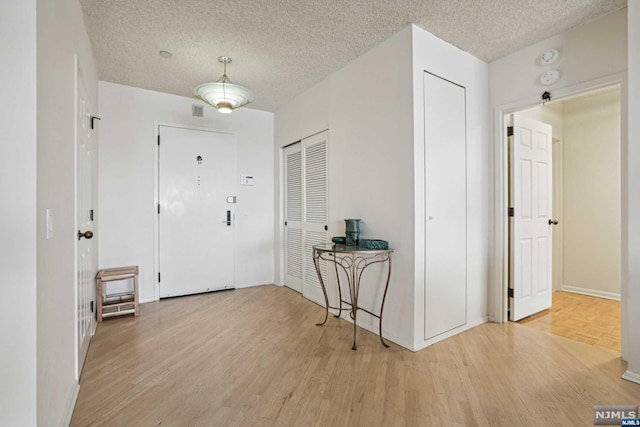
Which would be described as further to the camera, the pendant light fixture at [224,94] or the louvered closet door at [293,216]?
the louvered closet door at [293,216]

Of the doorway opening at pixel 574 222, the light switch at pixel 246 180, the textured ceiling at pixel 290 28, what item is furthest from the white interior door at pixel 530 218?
the light switch at pixel 246 180

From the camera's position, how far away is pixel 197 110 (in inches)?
155

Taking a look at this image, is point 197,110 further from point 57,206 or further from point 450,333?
point 450,333

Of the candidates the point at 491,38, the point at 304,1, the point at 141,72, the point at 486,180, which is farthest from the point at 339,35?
the point at 141,72

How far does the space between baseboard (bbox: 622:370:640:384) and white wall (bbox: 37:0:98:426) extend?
3.12m

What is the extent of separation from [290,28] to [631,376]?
133 inches

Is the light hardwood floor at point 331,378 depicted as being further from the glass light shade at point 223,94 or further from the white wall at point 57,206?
the glass light shade at point 223,94

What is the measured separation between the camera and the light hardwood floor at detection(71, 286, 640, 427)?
161 centimetres

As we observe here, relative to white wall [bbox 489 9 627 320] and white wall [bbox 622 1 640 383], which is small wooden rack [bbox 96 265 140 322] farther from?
white wall [bbox 622 1 640 383]

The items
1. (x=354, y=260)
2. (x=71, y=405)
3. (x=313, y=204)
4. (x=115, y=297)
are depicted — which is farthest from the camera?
(x=313, y=204)

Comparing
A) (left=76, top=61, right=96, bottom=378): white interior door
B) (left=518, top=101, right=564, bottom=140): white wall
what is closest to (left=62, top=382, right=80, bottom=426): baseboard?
(left=76, top=61, right=96, bottom=378): white interior door

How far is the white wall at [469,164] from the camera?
2381 mm

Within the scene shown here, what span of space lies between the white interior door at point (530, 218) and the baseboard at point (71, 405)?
3472 mm
